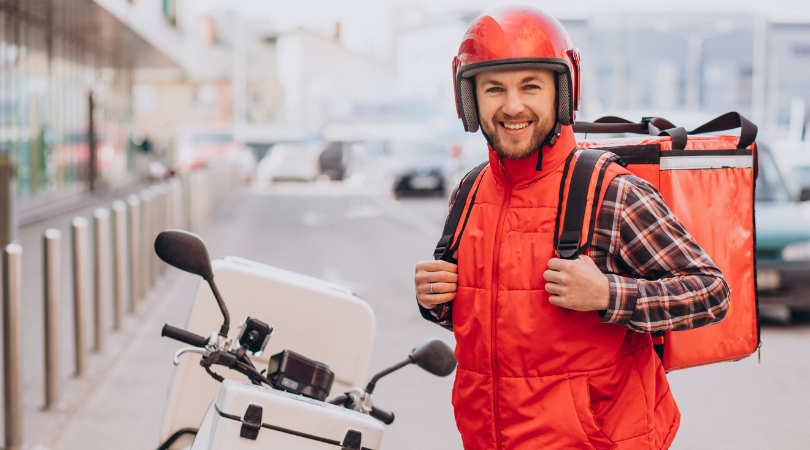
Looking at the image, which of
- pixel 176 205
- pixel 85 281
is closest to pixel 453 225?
pixel 85 281

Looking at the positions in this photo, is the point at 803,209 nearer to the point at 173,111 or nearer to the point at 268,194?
the point at 268,194

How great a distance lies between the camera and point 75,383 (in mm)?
5859

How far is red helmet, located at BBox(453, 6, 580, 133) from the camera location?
1.99 meters

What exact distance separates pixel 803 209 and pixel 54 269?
705cm

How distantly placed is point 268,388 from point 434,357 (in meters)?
0.56

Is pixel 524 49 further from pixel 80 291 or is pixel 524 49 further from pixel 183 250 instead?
pixel 80 291

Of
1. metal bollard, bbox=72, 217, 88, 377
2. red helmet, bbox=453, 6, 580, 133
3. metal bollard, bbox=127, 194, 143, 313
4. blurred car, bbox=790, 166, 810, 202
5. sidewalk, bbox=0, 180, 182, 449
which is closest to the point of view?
red helmet, bbox=453, 6, 580, 133

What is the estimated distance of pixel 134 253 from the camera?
28.0ft

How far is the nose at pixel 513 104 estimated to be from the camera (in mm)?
1995

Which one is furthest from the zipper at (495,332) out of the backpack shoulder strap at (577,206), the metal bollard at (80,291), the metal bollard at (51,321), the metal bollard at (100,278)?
the metal bollard at (100,278)

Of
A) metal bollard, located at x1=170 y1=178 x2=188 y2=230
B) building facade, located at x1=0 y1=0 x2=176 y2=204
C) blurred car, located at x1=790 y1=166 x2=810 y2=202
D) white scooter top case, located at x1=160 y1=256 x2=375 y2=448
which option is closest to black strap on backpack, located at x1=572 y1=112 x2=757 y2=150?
white scooter top case, located at x1=160 y1=256 x2=375 y2=448

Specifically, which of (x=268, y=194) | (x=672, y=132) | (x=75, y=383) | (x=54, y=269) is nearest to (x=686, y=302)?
(x=672, y=132)

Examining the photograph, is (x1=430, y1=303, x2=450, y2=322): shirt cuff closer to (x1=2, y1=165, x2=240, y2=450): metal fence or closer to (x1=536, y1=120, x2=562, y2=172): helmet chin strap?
(x1=536, y1=120, x2=562, y2=172): helmet chin strap

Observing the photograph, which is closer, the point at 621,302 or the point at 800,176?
the point at 621,302
